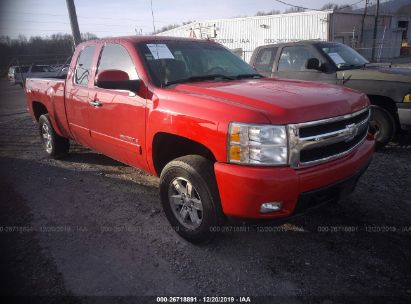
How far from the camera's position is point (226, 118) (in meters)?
2.62

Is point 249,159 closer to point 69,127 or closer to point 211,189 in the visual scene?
point 211,189

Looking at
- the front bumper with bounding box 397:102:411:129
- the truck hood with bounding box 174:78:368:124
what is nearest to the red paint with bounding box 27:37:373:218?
the truck hood with bounding box 174:78:368:124

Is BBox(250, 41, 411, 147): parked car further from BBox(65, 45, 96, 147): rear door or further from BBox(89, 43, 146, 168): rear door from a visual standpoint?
BBox(65, 45, 96, 147): rear door

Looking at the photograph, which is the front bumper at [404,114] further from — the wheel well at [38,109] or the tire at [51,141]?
the wheel well at [38,109]

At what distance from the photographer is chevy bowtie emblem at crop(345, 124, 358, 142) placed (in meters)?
2.93

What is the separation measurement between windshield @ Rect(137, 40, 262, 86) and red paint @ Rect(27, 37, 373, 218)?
143 millimetres

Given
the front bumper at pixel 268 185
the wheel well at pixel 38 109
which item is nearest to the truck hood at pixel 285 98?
the front bumper at pixel 268 185

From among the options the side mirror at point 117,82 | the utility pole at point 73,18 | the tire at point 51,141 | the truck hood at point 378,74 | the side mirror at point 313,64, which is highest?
the utility pole at point 73,18

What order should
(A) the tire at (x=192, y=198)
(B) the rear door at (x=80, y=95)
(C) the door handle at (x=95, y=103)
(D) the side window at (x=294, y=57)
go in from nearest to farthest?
(A) the tire at (x=192, y=198) → (C) the door handle at (x=95, y=103) → (B) the rear door at (x=80, y=95) → (D) the side window at (x=294, y=57)

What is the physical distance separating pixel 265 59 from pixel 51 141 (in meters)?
4.39

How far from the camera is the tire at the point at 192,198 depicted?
112 inches

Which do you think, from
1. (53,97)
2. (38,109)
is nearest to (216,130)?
(53,97)

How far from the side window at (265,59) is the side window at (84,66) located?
371cm

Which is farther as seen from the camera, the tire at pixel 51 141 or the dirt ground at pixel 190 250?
the tire at pixel 51 141
